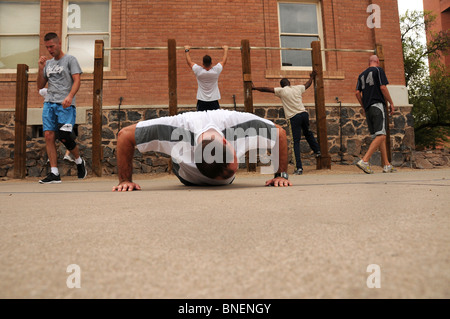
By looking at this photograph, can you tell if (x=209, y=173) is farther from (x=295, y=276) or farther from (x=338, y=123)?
(x=338, y=123)

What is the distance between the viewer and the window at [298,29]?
723cm

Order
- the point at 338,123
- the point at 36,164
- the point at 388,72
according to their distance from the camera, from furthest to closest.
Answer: the point at 388,72 → the point at 338,123 → the point at 36,164

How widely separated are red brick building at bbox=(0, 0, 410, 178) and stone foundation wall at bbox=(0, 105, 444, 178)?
0.35 feet

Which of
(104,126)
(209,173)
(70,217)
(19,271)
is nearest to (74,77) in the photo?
(104,126)

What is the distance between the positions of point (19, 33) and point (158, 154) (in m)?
4.35

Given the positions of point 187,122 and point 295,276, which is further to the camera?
point 187,122

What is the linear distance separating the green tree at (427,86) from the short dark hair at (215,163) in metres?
11.2

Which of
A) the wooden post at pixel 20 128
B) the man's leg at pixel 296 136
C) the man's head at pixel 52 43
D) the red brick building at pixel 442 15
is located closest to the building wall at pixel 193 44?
the wooden post at pixel 20 128

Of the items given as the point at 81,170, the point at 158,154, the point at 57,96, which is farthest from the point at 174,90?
the point at 81,170

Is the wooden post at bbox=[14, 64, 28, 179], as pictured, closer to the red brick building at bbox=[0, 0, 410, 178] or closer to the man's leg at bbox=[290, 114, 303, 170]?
the red brick building at bbox=[0, 0, 410, 178]

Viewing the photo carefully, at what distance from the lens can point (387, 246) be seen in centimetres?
69

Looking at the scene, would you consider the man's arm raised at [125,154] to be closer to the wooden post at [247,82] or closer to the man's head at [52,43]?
the man's head at [52,43]
